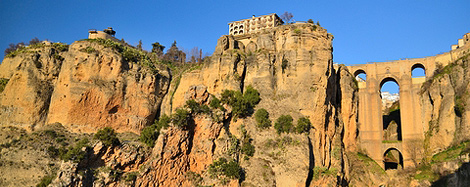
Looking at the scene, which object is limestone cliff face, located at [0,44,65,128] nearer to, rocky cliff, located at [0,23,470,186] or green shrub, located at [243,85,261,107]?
rocky cliff, located at [0,23,470,186]

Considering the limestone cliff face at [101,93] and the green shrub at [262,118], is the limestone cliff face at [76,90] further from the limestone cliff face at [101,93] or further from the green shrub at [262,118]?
the green shrub at [262,118]

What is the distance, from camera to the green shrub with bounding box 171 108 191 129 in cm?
3611

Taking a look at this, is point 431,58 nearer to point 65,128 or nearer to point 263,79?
point 263,79

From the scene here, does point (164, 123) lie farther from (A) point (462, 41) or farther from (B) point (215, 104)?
(A) point (462, 41)

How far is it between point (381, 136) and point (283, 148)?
705 inches

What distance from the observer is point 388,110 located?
63.1m

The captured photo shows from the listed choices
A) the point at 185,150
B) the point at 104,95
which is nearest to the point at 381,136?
the point at 185,150

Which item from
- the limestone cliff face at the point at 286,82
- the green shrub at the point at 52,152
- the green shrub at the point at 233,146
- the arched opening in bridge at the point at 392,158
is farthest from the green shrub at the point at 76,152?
the arched opening in bridge at the point at 392,158

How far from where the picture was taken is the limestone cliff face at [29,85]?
126 ft

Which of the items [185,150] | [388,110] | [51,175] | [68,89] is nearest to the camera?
[51,175]

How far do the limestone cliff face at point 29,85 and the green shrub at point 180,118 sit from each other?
436 inches

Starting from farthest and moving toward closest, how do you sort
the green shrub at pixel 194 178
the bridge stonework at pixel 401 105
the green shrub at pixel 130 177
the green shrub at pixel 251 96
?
the bridge stonework at pixel 401 105 < the green shrub at pixel 251 96 < the green shrub at pixel 194 178 < the green shrub at pixel 130 177

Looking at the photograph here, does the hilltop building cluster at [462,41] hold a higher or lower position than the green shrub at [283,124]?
higher

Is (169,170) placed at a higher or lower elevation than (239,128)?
lower
